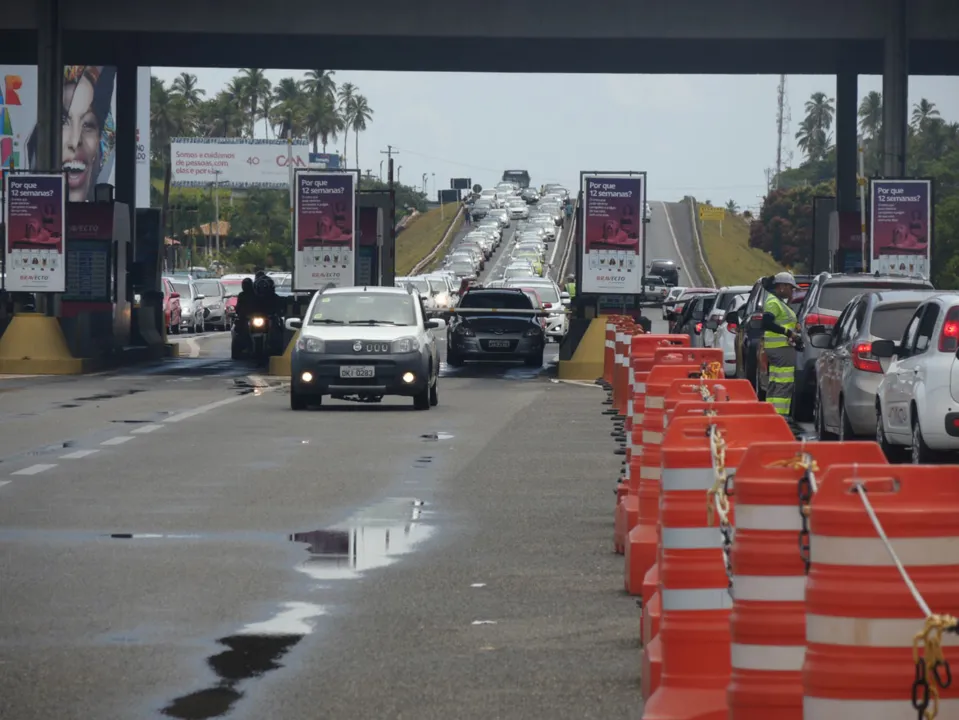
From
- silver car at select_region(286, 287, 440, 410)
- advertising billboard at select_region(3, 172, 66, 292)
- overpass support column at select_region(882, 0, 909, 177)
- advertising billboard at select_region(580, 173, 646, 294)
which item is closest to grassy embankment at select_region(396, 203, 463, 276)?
advertising billboard at select_region(580, 173, 646, 294)

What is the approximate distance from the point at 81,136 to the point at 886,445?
102476 millimetres

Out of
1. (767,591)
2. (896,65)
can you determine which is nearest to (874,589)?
(767,591)

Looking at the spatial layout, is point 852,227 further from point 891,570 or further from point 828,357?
point 891,570

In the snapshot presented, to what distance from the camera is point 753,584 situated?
540 cm

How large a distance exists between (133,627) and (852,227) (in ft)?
115

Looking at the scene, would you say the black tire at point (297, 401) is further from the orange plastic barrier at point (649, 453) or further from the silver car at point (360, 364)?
the orange plastic barrier at point (649, 453)

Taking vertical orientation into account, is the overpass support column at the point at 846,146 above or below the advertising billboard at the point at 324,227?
above

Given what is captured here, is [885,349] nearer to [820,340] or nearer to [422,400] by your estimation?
[820,340]

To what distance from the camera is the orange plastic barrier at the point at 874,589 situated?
176 inches

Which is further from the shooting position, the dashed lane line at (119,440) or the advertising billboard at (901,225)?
the advertising billboard at (901,225)

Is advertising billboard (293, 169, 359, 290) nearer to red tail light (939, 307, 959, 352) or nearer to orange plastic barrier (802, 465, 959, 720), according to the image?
red tail light (939, 307, 959, 352)

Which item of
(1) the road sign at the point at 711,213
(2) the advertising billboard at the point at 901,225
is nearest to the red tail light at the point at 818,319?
(2) the advertising billboard at the point at 901,225

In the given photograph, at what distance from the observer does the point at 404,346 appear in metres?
25.4

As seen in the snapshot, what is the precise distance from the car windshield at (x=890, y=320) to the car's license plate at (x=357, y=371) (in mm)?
7705
